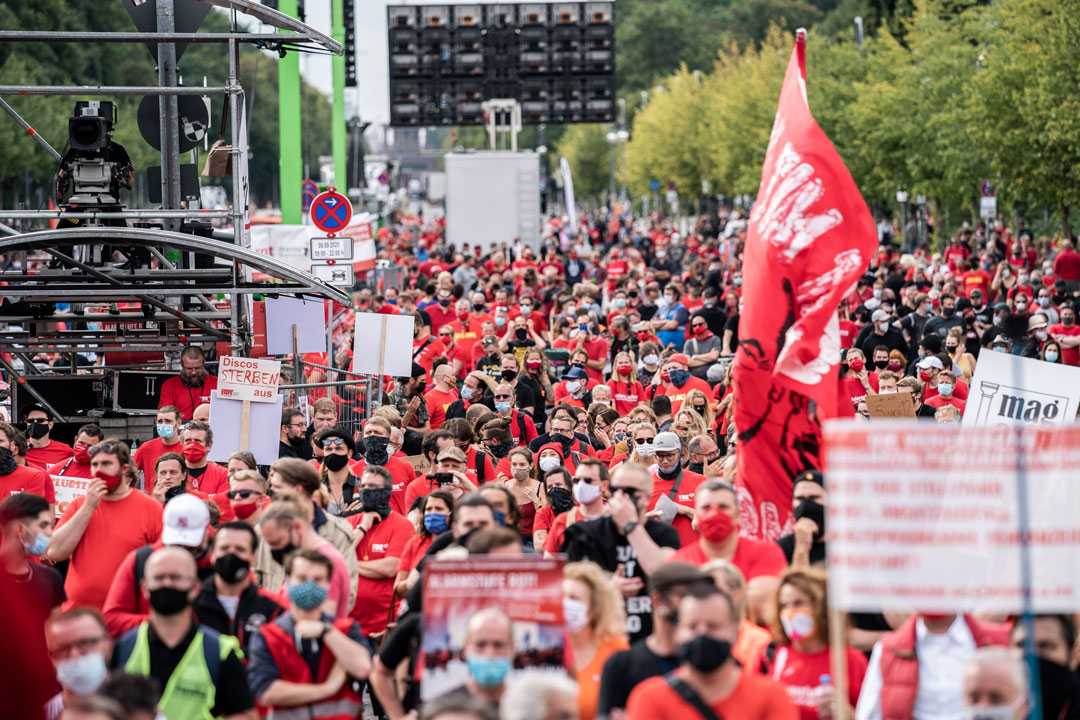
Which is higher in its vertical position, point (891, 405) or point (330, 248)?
point (330, 248)

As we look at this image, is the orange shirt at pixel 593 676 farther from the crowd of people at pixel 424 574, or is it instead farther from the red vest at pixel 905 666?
the red vest at pixel 905 666

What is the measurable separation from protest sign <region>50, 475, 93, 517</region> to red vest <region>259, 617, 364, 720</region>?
3454 mm

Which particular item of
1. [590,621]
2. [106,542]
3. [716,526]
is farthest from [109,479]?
[590,621]

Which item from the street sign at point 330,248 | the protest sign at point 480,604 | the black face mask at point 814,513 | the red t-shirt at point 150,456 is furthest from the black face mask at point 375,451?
the street sign at point 330,248

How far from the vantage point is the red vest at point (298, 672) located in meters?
7.65

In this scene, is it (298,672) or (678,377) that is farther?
(678,377)

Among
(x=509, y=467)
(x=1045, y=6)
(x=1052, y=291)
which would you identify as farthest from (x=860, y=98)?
(x=509, y=467)

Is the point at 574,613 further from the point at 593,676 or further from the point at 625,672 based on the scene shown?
the point at 625,672

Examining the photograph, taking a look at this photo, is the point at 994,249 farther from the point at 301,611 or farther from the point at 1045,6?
the point at 301,611

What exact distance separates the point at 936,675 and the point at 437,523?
10.9ft

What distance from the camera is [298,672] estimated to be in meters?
7.65

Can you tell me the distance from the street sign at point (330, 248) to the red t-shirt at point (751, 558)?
12.6 meters

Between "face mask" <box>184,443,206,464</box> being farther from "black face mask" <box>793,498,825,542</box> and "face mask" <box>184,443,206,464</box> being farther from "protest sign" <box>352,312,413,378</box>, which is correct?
"protest sign" <box>352,312,413,378</box>

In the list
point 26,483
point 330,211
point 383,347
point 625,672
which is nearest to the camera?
point 625,672
